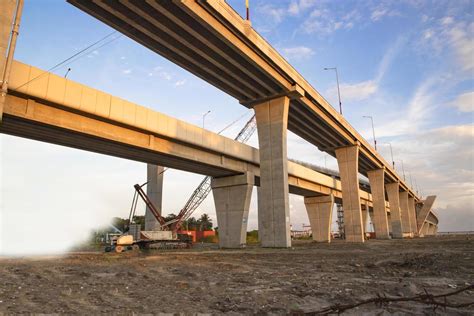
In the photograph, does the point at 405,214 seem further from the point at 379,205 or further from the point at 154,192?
the point at 154,192

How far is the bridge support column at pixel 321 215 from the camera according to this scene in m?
60.5

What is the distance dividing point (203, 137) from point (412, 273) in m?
23.0

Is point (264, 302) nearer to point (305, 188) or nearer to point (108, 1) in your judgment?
point (108, 1)

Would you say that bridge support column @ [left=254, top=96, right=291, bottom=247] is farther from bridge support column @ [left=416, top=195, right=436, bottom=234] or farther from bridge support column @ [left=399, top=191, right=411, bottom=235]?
bridge support column @ [left=416, top=195, right=436, bottom=234]

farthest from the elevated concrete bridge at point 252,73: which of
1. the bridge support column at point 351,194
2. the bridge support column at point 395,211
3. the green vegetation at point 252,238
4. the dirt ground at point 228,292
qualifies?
the bridge support column at point 395,211

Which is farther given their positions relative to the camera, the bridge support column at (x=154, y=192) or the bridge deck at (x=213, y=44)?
the bridge support column at (x=154, y=192)

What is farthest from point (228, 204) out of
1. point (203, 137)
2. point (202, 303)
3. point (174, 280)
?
point (202, 303)

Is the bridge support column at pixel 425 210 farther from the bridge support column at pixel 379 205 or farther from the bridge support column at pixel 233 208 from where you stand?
the bridge support column at pixel 233 208

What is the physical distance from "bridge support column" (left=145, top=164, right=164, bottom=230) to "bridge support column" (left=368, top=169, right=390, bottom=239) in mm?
41085

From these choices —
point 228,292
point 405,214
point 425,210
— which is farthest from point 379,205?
point 425,210

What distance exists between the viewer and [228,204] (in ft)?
123

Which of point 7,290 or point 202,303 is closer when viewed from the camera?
point 202,303

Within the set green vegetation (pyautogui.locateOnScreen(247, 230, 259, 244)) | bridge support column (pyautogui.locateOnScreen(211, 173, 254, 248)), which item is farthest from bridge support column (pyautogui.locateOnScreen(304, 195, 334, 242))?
bridge support column (pyautogui.locateOnScreen(211, 173, 254, 248))

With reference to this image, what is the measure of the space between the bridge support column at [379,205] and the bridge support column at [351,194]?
18.4 meters
